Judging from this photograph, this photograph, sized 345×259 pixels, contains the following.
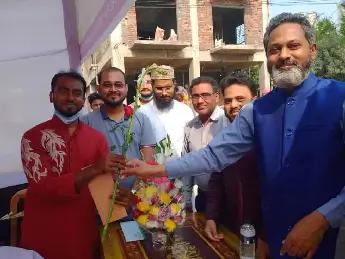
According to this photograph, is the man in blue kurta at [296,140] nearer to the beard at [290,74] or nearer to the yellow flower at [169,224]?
the beard at [290,74]

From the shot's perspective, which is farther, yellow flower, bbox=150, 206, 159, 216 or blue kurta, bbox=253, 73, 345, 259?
yellow flower, bbox=150, 206, 159, 216

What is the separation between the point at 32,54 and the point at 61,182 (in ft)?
6.41

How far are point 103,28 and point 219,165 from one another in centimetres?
159

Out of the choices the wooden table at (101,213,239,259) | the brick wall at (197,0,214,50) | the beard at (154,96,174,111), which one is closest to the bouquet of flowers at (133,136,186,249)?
the wooden table at (101,213,239,259)

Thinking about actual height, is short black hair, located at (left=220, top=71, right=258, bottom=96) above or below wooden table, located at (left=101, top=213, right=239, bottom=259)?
above

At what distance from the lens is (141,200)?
189cm

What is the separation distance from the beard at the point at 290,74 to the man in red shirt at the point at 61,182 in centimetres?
102

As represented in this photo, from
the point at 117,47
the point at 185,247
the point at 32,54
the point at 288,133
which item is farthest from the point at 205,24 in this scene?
the point at 288,133

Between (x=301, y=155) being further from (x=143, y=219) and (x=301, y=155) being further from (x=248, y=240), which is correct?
(x=143, y=219)

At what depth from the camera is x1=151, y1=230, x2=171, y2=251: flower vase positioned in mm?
1987

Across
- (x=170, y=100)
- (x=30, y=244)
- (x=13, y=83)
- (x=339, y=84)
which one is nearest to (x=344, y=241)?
(x=339, y=84)

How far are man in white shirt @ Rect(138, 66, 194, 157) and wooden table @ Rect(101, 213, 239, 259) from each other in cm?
158

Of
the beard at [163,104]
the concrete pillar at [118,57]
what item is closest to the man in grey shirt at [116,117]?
the beard at [163,104]

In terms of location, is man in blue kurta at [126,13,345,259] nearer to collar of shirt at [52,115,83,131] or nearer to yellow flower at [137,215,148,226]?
yellow flower at [137,215,148,226]
